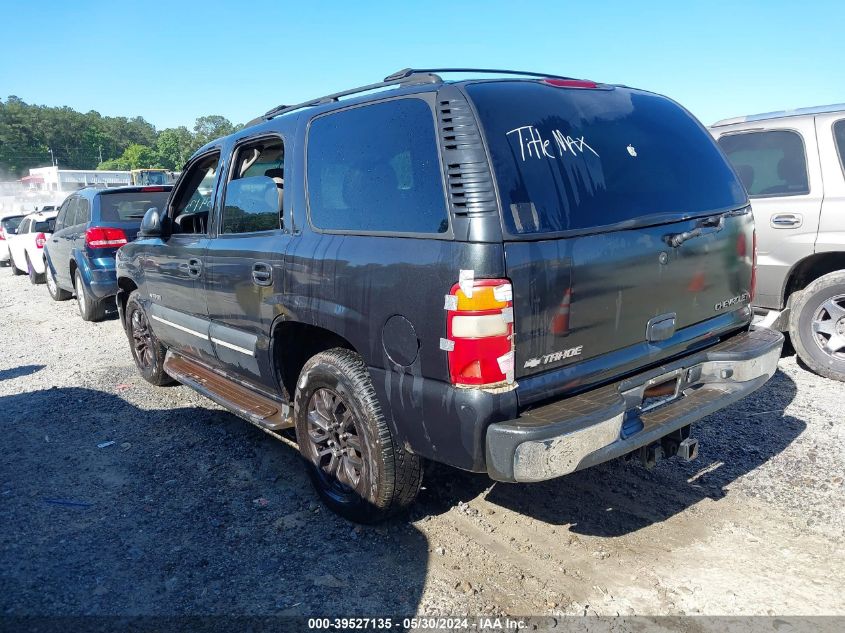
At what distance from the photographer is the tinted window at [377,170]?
8.70 feet

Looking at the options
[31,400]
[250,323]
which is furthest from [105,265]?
[250,323]

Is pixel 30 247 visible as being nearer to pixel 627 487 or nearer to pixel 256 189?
pixel 256 189

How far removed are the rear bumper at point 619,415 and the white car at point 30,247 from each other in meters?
11.4

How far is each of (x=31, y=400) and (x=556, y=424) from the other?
5034 mm

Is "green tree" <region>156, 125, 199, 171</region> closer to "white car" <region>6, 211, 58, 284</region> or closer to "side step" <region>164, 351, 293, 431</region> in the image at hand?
"white car" <region>6, 211, 58, 284</region>

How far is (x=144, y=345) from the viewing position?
574 centimetres

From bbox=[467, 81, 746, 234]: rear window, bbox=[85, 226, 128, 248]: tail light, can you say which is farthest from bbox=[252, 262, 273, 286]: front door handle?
bbox=[85, 226, 128, 248]: tail light

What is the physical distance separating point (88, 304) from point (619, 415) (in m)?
8.06

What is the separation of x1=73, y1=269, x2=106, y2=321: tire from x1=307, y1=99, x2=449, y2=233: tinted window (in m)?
6.31

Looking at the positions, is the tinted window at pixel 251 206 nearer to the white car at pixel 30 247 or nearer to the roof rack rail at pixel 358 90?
the roof rack rail at pixel 358 90

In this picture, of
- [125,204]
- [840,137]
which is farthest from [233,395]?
[125,204]

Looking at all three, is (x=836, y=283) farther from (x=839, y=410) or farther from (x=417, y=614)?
(x=417, y=614)

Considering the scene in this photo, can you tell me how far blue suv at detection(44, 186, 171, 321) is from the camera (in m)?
8.05

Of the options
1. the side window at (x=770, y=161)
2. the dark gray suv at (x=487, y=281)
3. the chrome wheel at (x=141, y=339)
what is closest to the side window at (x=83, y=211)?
the chrome wheel at (x=141, y=339)
